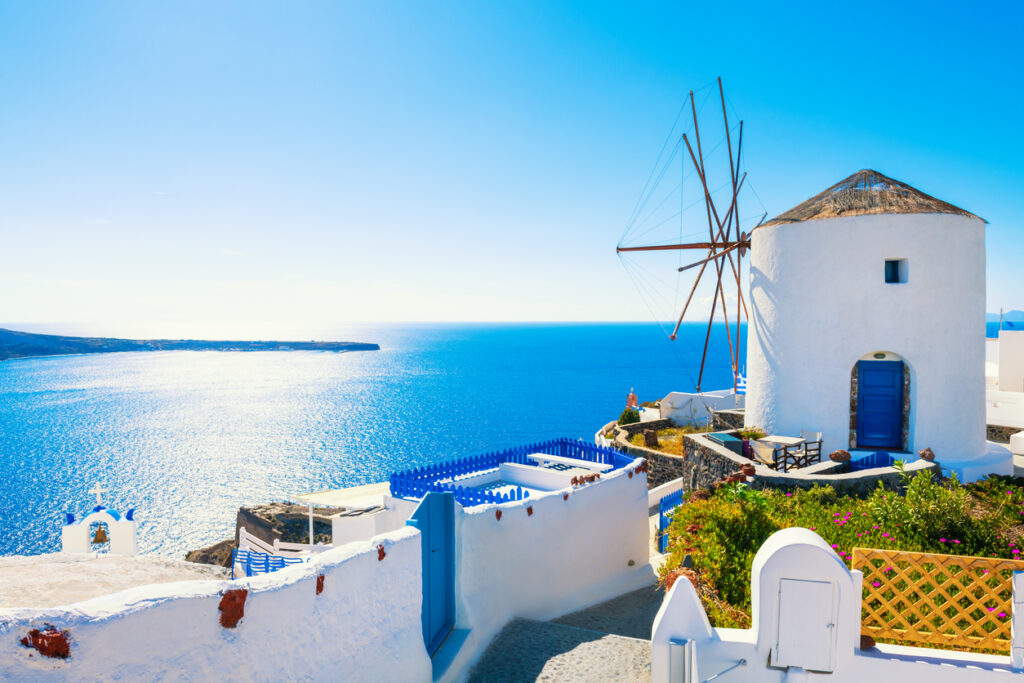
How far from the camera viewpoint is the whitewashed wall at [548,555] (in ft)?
31.7

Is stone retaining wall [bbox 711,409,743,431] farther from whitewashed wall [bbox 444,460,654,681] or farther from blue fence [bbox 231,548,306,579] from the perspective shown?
blue fence [bbox 231,548,306,579]

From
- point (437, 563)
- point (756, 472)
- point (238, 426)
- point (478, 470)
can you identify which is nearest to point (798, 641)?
point (437, 563)

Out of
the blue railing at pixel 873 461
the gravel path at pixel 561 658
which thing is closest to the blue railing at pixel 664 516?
the blue railing at pixel 873 461

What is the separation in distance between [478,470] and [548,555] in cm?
A: 370

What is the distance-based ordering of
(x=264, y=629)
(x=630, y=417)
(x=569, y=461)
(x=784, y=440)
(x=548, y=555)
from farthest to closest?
(x=630, y=417)
(x=784, y=440)
(x=569, y=461)
(x=548, y=555)
(x=264, y=629)

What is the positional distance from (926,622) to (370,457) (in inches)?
2054

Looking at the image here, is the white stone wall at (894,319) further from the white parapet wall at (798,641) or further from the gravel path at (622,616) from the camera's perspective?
the white parapet wall at (798,641)

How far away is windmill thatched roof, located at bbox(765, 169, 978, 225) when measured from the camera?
16.6m

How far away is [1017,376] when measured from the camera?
29266mm

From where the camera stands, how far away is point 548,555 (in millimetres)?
12094

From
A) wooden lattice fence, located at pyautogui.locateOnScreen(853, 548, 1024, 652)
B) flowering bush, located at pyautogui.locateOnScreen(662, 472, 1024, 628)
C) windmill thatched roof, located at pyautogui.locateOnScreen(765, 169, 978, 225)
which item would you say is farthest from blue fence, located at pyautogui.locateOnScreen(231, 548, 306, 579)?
windmill thatched roof, located at pyautogui.locateOnScreen(765, 169, 978, 225)

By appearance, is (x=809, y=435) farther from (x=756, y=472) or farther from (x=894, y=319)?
(x=756, y=472)

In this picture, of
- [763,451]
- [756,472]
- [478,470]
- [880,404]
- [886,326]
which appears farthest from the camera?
[880,404]

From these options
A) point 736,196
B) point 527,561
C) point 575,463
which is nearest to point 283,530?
point 575,463
